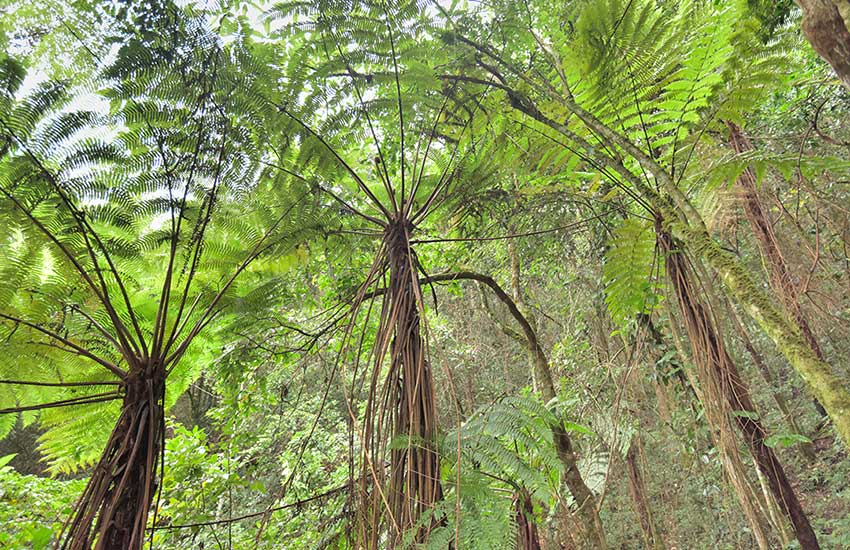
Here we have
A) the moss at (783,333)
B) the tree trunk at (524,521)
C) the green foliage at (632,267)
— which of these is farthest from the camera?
the green foliage at (632,267)

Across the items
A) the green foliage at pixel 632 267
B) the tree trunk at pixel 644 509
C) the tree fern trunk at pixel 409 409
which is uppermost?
the green foliage at pixel 632 267

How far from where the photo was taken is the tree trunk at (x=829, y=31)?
0.87 m

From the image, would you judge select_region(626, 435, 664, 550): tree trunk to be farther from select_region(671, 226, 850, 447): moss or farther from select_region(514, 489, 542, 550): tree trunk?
select_region(671, 226, 850, 447): moss

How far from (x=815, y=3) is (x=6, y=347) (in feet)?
7.42

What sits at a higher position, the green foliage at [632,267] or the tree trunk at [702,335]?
the green foliage at [632,267]

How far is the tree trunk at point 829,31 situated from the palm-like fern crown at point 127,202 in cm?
141

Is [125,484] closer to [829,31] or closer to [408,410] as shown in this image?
[408,410]

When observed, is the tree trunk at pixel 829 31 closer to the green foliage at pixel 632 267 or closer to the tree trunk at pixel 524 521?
the green foliage at pixel 632 267

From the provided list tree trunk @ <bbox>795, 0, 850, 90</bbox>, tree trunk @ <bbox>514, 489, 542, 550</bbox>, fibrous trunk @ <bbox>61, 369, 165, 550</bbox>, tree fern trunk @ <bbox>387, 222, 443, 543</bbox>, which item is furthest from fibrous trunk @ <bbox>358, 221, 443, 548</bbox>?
tree trunk @ <bbox>795, 0, 850, 90</bbox>

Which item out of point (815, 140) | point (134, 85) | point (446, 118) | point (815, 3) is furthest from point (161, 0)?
point (815, 140)

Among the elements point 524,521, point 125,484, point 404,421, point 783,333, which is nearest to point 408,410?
point 404,421

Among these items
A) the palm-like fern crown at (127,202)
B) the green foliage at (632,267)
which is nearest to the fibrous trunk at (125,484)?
the palm-like fern crown at (127,202)

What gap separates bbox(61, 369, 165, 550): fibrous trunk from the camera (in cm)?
94

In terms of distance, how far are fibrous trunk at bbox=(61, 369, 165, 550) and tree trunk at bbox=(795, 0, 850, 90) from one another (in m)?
1.70
